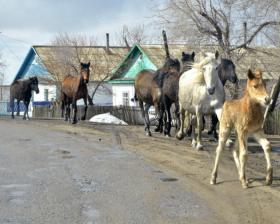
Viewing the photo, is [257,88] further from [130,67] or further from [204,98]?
[130,67]

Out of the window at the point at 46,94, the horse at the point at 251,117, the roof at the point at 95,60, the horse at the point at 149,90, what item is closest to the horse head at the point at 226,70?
the horse at the point at 149,90

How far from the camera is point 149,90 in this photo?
2120 centimetres

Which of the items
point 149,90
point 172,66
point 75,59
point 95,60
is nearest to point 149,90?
point 149,90

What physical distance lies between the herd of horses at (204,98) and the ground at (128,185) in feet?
2.19

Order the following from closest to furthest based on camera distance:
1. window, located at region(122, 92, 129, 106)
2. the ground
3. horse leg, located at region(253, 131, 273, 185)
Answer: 1. the ground
2. horse leg, located at region(253, 131, 273, 185)
3. window, located at region(122, 92, 129, 106)

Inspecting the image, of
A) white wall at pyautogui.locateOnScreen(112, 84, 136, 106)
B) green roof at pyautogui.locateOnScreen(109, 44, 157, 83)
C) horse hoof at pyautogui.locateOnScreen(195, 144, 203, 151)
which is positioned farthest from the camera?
white wall at pyautogui.locateOnScreen(112, 84, 136, 106)

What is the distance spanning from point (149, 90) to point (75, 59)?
33.8m

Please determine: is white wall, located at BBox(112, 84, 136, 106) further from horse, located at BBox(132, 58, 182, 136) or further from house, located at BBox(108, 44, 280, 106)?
horse, located at BBox(132, 58, 182, 136)

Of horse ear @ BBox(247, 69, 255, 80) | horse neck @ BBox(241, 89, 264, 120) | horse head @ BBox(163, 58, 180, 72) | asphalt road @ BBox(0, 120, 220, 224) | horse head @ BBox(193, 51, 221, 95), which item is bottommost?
asphalt road @ BBox(0, 120, 220, 224)

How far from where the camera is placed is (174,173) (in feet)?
37.7

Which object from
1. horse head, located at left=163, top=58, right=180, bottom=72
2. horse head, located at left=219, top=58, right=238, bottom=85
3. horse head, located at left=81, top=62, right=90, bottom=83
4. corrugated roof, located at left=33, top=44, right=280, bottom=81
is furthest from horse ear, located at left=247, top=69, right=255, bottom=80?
corrugated roof, located at left=33, top=44, right=280, bottom=81

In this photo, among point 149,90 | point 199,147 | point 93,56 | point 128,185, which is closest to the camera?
point 128,185

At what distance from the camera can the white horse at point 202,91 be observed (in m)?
14.1

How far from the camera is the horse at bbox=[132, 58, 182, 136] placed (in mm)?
19233
